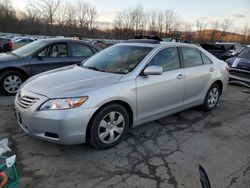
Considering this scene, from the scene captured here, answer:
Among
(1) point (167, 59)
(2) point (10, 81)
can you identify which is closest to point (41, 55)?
(2) point (10, 81)

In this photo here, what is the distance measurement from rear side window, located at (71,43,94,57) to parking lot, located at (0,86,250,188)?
9.06ft

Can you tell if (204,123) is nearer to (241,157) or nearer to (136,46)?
(241,157)

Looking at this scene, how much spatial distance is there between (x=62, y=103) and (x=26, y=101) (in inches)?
23.9

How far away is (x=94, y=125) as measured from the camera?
3113 mm

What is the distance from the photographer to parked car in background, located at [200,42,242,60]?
11.4m

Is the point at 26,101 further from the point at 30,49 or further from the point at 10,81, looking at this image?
the point at 30,49

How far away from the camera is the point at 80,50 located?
6.63 m

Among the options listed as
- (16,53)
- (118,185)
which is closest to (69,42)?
(16,53)

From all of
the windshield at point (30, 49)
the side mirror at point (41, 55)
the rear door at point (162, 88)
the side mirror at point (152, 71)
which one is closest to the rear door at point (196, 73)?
the rear door at point (162, 88)

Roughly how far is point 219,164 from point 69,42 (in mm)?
4994

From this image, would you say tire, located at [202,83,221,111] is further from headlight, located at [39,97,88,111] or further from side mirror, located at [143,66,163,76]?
headlight, located at [39,97,88,111]

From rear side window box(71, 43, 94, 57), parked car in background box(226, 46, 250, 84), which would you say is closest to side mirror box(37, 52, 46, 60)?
rear side window box(71, 43, 94, 57)

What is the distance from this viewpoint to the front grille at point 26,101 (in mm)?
3079

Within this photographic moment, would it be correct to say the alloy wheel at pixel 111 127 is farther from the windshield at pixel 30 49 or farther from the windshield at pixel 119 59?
the windshield at pixel 30 49
